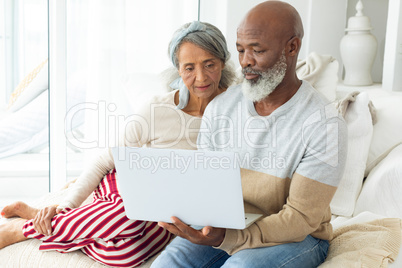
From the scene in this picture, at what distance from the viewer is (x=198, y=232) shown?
129 centimetres

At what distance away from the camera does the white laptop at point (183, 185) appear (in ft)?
3.82

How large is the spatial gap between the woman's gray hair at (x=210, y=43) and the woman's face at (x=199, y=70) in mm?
15

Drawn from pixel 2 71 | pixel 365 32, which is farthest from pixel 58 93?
pixel 365 32

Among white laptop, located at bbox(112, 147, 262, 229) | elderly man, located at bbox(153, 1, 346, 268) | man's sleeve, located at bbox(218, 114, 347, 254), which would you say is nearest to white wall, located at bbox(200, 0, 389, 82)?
elderly man, located at bbox(153, 1, 346, 268)

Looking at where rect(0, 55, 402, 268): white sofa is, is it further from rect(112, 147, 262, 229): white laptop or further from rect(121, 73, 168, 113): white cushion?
rect(121, 73, 168, 113): white cushion

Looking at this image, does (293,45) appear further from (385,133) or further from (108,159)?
(108,159)

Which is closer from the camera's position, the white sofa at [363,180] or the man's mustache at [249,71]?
the man's mustache at [249,71]

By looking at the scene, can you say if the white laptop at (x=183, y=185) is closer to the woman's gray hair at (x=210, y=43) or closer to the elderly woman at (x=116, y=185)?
the elderly woman at (x=116, y=185)

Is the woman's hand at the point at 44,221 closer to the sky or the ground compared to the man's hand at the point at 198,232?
closer to the ground

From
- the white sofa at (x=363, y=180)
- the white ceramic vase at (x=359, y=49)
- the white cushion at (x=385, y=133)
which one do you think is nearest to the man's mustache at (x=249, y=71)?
the white sofa at (x=363, y=180)

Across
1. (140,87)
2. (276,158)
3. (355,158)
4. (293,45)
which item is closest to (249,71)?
(293,45)

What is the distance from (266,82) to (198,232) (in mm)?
457

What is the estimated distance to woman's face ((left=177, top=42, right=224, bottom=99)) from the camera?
5.46 ft

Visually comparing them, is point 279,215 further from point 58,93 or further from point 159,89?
point 58,93
